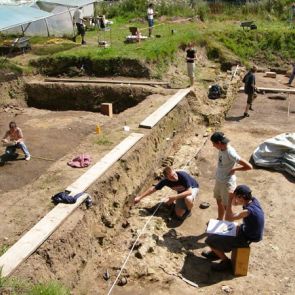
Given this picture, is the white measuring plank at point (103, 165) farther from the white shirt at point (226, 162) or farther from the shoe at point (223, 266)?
the shoe at point (223, 266)

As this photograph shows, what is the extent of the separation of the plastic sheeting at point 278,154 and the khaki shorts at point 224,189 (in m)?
3.26

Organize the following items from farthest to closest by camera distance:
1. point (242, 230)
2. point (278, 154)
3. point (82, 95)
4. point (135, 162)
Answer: point (82, 95), point (278, 154), point (135, 162), point (242, 230)

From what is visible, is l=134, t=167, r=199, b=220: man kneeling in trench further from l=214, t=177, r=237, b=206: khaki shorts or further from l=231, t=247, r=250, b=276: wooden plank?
l=231, t=247, r=250, b=276: wooden plank

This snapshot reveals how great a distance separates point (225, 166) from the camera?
26.4 ft

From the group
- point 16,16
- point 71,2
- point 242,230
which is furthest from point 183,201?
point 71,2

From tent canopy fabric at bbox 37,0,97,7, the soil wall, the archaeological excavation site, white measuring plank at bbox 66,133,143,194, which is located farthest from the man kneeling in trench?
tent canopy fabric at bbox 37,0,97,7

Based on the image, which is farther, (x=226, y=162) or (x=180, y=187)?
(x=180, y=187)

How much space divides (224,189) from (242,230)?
131 cm

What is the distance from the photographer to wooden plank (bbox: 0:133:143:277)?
6.30m

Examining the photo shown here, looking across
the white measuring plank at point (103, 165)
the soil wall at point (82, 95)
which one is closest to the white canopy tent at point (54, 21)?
the soil wall at point (82, 95)

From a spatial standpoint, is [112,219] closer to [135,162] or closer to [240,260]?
[135,162]

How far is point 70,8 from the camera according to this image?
2444 cm

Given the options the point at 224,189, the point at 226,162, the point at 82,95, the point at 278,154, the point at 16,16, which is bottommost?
the point at 82,95

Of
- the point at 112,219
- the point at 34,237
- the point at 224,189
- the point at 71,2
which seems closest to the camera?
the point at 34,237
